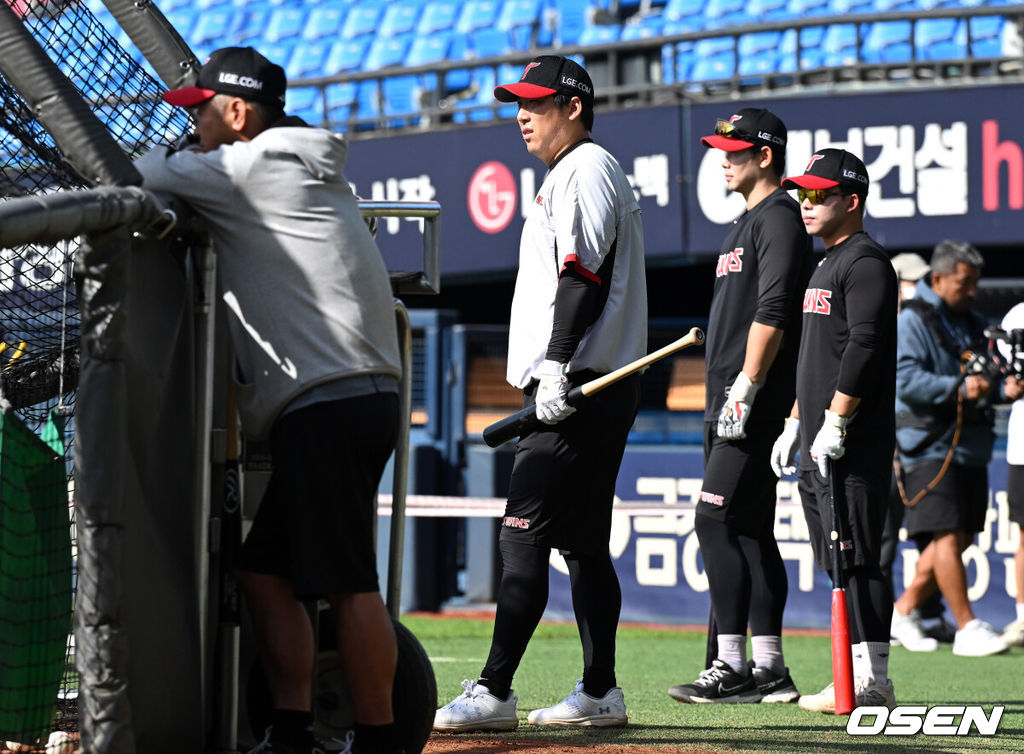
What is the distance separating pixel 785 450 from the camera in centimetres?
549

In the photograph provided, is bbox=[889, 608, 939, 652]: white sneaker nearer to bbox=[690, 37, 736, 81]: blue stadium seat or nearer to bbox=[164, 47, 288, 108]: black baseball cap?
bbox=[164, 47, 288, 108]: black baseball cap

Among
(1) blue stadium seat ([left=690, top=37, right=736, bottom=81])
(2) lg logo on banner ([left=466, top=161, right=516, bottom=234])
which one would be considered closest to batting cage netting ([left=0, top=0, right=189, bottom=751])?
(2) lg logo on banner ([left=466, top=161, right=516, bottom=234])

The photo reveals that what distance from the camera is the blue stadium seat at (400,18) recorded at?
60.4ft

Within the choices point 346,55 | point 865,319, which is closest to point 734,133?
point 865,319

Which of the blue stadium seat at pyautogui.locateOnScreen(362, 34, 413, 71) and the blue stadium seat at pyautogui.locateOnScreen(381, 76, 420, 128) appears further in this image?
the blue stadium seat at pyautogui.locateOnScreen(362, 34, 413, 71)

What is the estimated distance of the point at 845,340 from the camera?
17.6 feet

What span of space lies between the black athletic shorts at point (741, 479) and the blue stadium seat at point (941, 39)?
9.96 metres

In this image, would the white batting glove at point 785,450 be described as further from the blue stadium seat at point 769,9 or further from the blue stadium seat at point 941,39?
the blue stadium seat at point 769,9

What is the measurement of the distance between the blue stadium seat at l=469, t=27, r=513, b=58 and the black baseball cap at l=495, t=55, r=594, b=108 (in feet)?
41.8

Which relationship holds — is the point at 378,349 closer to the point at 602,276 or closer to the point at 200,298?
the point at 200,298

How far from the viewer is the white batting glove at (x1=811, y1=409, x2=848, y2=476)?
5.16 meters

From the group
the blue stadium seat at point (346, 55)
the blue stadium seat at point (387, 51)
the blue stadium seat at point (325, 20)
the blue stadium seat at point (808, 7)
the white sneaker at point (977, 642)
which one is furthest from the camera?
the blue stadium seat at point (325, 20)

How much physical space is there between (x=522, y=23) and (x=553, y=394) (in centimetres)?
1348

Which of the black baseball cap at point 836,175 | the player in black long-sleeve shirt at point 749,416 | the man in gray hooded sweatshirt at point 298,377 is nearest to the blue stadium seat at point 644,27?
the player in black long-sleeve shirt at point 749,416
